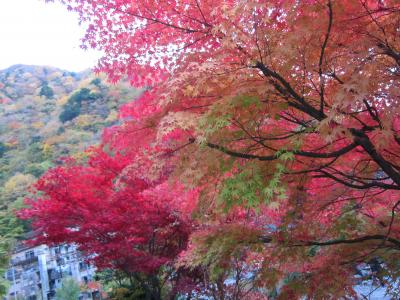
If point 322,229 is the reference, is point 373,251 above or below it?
below

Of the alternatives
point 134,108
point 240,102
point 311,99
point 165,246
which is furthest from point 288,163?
point 165,246

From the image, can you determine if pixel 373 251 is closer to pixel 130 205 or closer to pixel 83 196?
pixel 130 205

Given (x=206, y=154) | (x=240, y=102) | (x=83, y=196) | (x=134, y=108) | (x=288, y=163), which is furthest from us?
(x=83, y=196)

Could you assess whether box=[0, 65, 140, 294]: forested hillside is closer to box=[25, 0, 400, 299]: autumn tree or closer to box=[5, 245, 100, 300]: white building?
box=[5, 245, 100, 300]: white building

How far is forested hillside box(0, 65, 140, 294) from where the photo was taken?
91.6ft

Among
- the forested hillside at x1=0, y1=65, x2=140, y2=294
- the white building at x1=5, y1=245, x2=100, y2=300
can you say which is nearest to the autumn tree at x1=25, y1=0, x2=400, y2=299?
the forested hillside at x1=0, y1=65, x2=140, y2=294

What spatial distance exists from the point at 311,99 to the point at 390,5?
0.96 m

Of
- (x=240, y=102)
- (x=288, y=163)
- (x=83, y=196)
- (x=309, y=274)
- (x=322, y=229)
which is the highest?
(x=83, y=196)

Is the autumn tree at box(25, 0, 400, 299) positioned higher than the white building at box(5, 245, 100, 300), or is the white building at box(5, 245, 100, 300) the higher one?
the white building at box(5, 245, 100, 300)

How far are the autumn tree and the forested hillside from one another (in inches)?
761

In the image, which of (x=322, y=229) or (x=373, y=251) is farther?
(x=322, y=229)

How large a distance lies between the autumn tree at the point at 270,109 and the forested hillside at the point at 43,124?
1934 centimetres

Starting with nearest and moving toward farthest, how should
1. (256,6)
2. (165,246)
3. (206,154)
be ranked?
1. (256,6)
2. (206,154)
3. (165,246)

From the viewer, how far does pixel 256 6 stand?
2.83 m
